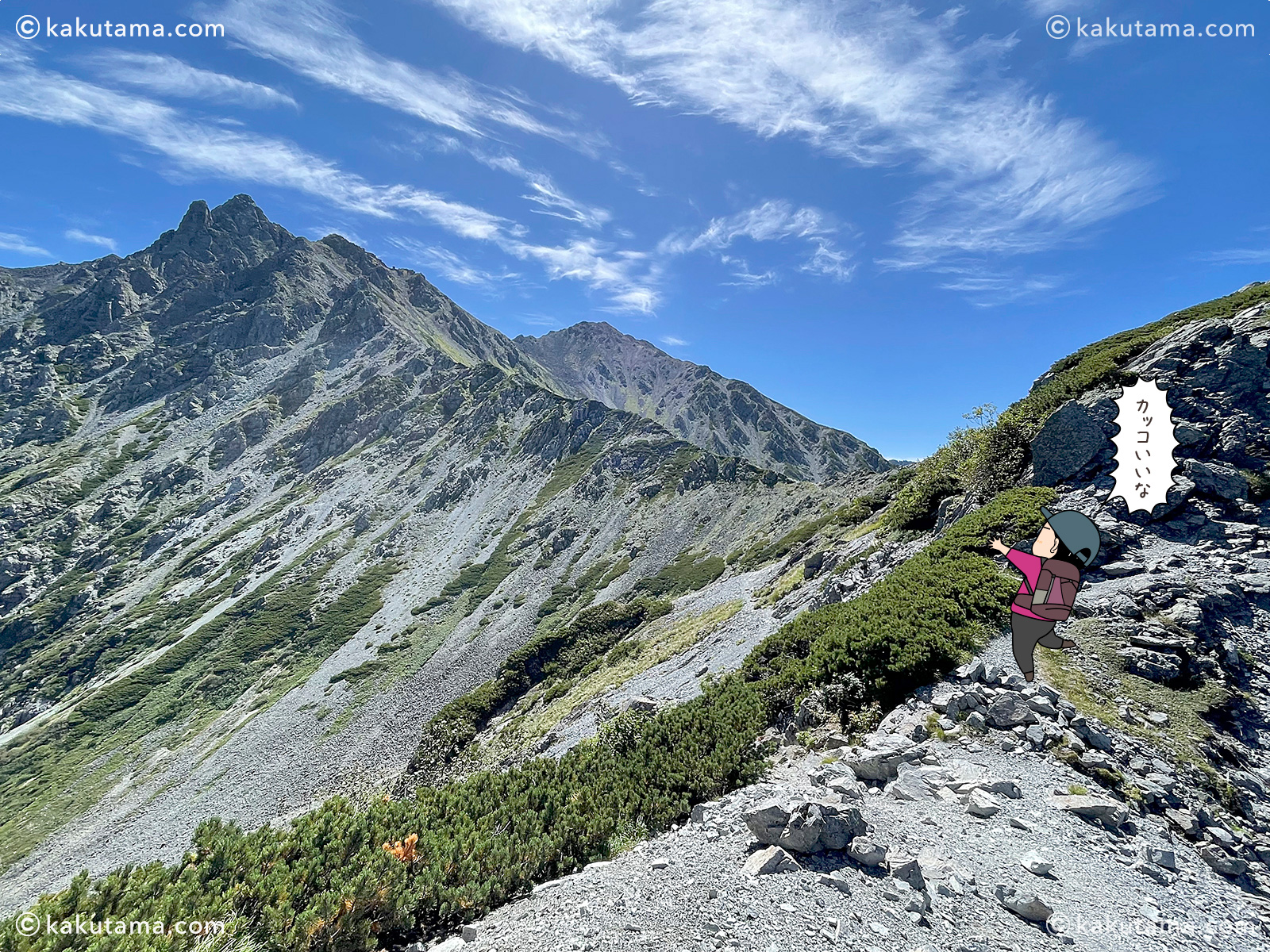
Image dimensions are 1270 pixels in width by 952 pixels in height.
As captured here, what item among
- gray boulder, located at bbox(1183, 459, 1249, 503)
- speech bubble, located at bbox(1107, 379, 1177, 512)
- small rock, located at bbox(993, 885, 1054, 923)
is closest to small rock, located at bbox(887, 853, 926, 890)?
small rock, located at bbox(993, 885, 1054, 923)

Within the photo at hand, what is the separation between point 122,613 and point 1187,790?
135 meters

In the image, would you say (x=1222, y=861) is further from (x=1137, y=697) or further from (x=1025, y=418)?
(x=1025, y=418)

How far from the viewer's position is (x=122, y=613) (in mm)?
91875

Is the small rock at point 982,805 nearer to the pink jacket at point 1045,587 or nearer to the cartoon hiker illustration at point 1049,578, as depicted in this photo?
the cartoon hiker illustration at point 1049,578

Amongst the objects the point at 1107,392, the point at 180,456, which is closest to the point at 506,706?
the point at 1107,392

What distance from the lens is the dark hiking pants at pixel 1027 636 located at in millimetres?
12656

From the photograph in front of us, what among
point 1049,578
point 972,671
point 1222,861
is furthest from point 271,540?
point 1222,861

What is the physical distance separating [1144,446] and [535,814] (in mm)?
22829

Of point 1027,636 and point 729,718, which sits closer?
Result: point 1027,636

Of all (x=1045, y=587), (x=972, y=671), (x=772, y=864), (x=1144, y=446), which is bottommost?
(x=772, y=864)

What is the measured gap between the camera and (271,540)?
10162 cm

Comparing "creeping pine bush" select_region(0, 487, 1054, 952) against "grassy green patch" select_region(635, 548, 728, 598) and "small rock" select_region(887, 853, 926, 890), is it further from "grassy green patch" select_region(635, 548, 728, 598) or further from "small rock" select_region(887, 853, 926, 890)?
"grassy green patch" select_region(635, 548, 728, 598)

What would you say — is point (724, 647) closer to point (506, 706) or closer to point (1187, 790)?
point (1187, 790)

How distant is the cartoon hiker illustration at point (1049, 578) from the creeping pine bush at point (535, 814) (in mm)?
3371
